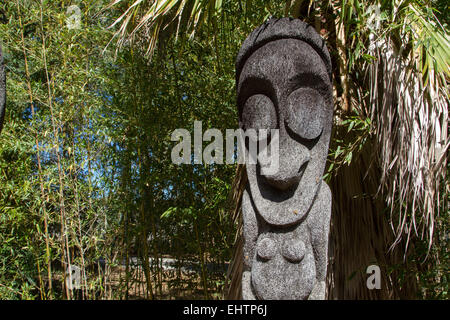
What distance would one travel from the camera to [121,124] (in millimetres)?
3529

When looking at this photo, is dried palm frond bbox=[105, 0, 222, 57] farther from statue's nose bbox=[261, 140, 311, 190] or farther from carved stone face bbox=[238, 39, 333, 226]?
statue's nose bbox=[261, 140, 311, 190]

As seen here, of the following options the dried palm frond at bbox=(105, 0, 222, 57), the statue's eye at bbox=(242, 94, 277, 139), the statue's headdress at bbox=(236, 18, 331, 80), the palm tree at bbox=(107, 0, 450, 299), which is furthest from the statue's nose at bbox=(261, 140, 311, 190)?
the dried palm frond at bbox=(105, 0, 222, 57)

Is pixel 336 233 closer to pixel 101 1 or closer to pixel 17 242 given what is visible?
pixel 17 242

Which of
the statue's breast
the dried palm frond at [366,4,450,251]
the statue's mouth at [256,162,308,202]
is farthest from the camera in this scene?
the dried palm frond at [366,4,450,251]

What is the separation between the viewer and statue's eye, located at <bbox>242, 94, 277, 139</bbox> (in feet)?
7.32

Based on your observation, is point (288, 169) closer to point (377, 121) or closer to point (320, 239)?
point (320, 239)

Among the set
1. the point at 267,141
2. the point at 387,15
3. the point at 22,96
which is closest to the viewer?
the point at 267,141

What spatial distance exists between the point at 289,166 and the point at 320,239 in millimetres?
387

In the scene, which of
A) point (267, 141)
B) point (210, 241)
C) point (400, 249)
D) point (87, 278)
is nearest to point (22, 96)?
point (87, 278)

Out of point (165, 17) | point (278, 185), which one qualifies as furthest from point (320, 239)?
point (165, 17)

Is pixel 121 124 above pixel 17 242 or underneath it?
above

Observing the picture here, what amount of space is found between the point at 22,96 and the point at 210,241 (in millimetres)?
1914

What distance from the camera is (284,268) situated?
2055 millimetres

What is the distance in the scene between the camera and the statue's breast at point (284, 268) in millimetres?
2031
